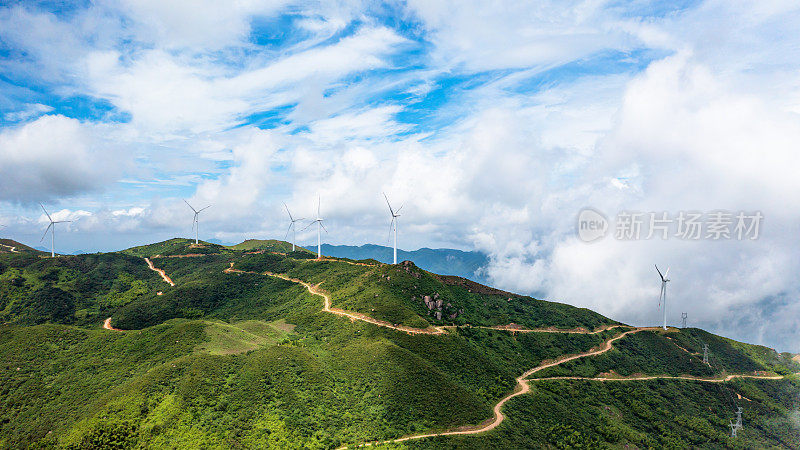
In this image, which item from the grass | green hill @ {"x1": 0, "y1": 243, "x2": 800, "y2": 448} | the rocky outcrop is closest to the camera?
green hill @ {"x1": 0, "y1": 243, "x2": 800, "y2": 448}

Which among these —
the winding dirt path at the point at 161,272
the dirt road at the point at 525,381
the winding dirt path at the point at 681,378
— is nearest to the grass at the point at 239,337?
the dirt road at the point at 525,381

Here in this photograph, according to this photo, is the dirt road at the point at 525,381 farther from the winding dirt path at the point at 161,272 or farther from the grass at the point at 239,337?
the winding dirt path at the point at 161,272

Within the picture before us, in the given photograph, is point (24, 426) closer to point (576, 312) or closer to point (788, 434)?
point (576, 312)

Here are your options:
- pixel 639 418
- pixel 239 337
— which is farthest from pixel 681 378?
pixel 239 337

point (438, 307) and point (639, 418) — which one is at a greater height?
point (438, 307)

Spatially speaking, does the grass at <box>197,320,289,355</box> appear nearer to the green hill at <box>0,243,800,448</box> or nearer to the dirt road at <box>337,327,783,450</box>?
the green hill at <box>0,243,800,448</box>

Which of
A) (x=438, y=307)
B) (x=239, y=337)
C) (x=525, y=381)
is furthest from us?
(x=438, y=307)

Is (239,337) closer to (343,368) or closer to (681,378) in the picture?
(343,368)

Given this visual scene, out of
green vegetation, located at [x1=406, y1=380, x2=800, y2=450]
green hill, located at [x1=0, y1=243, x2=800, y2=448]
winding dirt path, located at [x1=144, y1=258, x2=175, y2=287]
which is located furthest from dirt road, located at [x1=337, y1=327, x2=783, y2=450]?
winding dirt path, located at [x1=144, y1=258, x2=175, y2=287]
